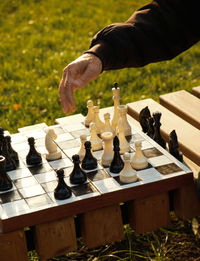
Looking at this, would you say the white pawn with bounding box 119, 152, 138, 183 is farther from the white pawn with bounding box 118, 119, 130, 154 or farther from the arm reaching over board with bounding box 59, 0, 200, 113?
the arm reaching over board with bounding box 59, 0, 200, 113

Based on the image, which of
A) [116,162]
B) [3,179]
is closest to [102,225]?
[116,162]

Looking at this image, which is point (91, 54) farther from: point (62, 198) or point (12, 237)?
point (12, 237)

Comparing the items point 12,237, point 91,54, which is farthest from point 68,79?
point 12,237

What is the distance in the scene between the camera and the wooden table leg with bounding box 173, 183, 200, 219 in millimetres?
2527

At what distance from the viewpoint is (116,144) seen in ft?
8.48

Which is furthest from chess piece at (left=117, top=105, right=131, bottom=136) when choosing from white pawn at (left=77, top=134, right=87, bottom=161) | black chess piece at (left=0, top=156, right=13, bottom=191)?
black chess piece at (left=0, top=156, right=13, bottom=191)

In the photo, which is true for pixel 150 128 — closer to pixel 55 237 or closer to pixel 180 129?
pixel 180 129

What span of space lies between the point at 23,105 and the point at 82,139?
2.09 m

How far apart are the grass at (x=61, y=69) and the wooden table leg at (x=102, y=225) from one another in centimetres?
67

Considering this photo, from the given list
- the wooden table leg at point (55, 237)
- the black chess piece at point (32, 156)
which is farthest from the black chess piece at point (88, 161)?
the wooden table leg at point (55, 237)

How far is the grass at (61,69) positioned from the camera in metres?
3.29

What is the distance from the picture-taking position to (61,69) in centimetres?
546

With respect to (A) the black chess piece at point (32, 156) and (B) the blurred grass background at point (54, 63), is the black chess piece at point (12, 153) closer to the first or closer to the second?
(A) the black chess piece at point (32, 156)

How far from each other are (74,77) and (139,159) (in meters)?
0.53
